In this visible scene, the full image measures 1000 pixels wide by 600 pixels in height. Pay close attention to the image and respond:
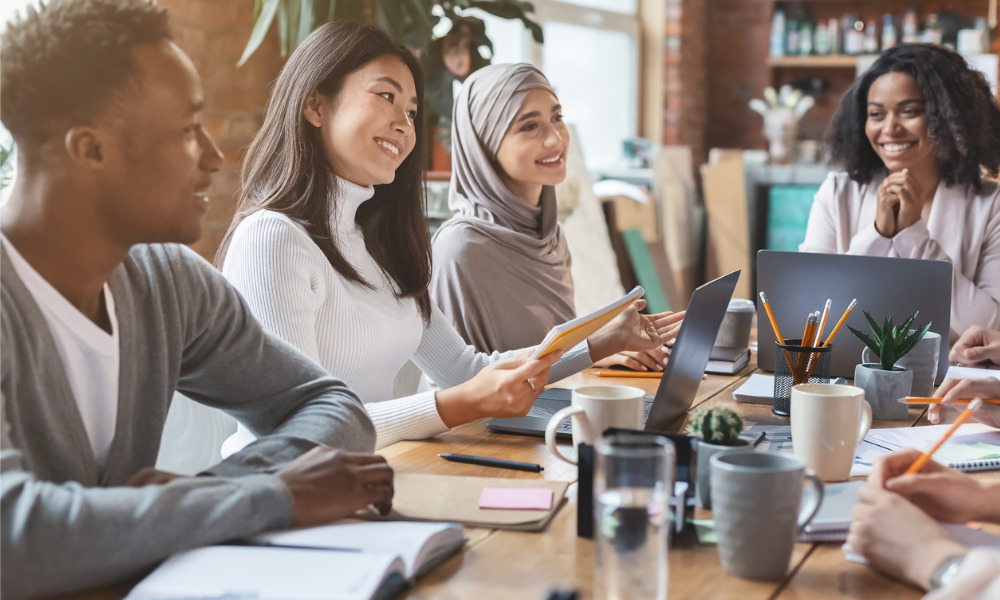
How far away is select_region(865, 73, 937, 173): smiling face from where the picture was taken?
2480mm

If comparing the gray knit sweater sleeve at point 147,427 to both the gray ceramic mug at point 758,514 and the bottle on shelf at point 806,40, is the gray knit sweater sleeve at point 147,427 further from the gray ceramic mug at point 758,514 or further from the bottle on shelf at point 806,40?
the bottle on shelf at point 806,40

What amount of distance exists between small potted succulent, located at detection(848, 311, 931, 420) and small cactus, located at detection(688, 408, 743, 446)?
57 centimetres

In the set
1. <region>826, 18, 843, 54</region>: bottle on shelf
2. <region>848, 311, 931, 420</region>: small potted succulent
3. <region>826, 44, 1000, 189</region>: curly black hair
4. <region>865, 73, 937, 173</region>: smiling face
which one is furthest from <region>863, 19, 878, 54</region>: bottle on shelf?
<region>848, 311, 931, 420</region>: small potted succulent

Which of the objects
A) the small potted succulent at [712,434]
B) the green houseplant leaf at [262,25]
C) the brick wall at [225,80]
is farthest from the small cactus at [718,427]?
the brick wall at [225,80]

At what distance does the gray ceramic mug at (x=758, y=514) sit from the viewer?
853mm

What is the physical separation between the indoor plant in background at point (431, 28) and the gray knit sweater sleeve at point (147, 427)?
1.63 meters

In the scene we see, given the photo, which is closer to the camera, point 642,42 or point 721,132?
point 642,42

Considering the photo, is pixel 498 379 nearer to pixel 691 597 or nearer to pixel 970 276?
pixel 691 597

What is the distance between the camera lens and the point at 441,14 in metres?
2.96

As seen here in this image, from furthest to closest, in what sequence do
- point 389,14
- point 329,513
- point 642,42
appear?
1. point 642,42
2. point 389,14
3. point 329,513

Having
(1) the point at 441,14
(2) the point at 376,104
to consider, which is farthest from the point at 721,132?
(2) the point at 376,104

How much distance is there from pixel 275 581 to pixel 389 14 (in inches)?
84.5

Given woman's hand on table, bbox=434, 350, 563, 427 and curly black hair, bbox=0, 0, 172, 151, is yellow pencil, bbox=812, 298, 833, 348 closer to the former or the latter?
woman's hand on table, bbox=434, 350, 563, 427

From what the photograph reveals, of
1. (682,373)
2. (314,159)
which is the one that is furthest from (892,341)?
(314,159)
